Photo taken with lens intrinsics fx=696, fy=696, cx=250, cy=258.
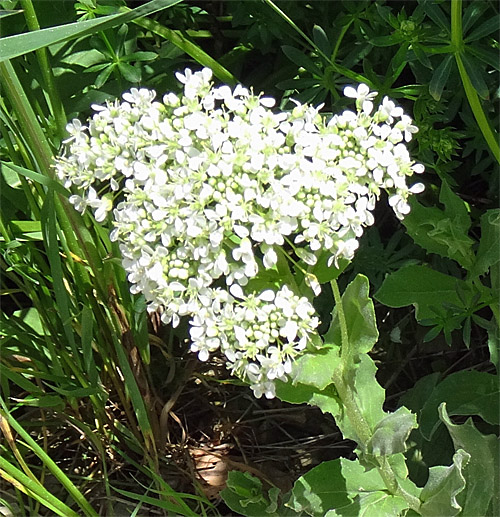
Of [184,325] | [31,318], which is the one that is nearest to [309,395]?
[184,325]

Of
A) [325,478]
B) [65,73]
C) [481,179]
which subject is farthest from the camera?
[481,179]

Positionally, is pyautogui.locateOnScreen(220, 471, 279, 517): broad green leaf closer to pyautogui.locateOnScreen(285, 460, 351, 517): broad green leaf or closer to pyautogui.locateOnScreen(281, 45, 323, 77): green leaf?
pyautogui.locateOnScreen(285, 460, 351, 517): broad green leaf

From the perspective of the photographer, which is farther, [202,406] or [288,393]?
[202,406]

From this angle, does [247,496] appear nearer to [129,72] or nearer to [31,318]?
[31,318]

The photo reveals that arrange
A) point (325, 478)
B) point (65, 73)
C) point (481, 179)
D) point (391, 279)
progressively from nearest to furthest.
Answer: point (325, 478)
point (391, 279)
point (65, 73)
point (481, 179)

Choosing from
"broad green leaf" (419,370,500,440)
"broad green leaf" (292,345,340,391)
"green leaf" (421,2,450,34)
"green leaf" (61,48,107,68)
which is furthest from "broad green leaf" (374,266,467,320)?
"green leaf" (61,48,107,68)

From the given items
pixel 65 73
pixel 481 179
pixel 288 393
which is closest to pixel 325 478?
pixel 288 393

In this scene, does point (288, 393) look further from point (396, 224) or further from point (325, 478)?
point (396, 224)
